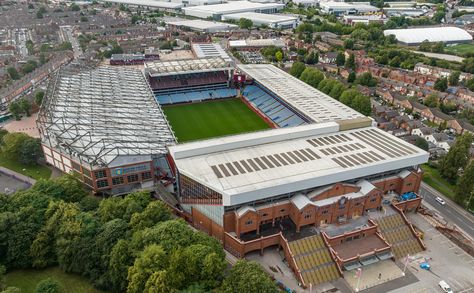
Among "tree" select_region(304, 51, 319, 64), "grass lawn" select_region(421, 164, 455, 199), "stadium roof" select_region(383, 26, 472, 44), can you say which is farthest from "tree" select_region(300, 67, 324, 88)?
"stadium roof" select_region(383, 26, 472, 44)

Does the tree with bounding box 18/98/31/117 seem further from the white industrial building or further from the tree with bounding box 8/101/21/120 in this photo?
the white industrial building

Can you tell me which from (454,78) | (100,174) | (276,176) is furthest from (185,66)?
(454,78)

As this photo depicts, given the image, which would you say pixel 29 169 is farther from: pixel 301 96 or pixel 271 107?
pixel 301 96

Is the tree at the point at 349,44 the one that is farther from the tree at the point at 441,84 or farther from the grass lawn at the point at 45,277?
the grass lawn at the point at 45,277

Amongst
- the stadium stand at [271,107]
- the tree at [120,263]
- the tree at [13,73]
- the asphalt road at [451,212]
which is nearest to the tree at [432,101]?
the stadium stand at [271,107]

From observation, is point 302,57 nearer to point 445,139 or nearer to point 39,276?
point 445,139
